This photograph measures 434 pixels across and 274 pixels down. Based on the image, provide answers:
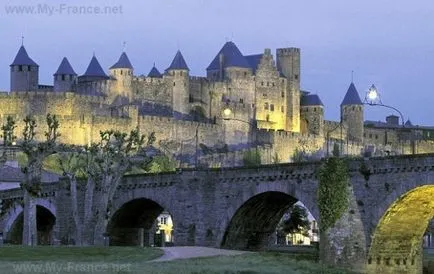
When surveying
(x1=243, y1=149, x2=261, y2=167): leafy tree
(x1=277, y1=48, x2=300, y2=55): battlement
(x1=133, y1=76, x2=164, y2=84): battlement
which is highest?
(x1=277, y1=48, x2=300, y2=55): battlement

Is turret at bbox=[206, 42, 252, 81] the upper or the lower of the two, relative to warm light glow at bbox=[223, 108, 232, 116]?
upper

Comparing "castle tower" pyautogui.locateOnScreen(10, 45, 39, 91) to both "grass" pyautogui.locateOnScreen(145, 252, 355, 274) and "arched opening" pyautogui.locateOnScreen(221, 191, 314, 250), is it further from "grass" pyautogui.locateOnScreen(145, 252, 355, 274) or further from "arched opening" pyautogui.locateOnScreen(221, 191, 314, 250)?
"grass" pyautogui.locateOnScreen(145, 252, 355, 274)

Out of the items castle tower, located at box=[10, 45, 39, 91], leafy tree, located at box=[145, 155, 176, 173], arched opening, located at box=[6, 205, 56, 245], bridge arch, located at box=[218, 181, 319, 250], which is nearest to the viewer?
bridge arch, located at box=[218, 181, 319, 250]

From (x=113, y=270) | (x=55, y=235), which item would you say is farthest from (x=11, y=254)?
(x=55, y=235)

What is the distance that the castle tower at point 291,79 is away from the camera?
147750 mm

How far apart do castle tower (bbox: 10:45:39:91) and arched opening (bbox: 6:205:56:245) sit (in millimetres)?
61794

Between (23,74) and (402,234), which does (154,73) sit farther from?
(402,234)

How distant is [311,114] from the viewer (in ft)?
499

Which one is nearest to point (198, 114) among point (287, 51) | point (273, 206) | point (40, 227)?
point (287, 51)

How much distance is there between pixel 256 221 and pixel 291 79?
99.6 m

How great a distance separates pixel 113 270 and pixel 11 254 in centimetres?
865

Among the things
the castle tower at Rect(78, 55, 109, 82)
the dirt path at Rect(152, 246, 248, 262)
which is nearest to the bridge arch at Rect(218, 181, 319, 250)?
the dirt path at Rect(152, 246, 248, 262)

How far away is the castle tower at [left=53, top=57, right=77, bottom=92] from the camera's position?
13588 centimetres

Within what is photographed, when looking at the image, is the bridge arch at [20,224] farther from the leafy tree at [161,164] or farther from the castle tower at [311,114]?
the castle tower at [311,114]
